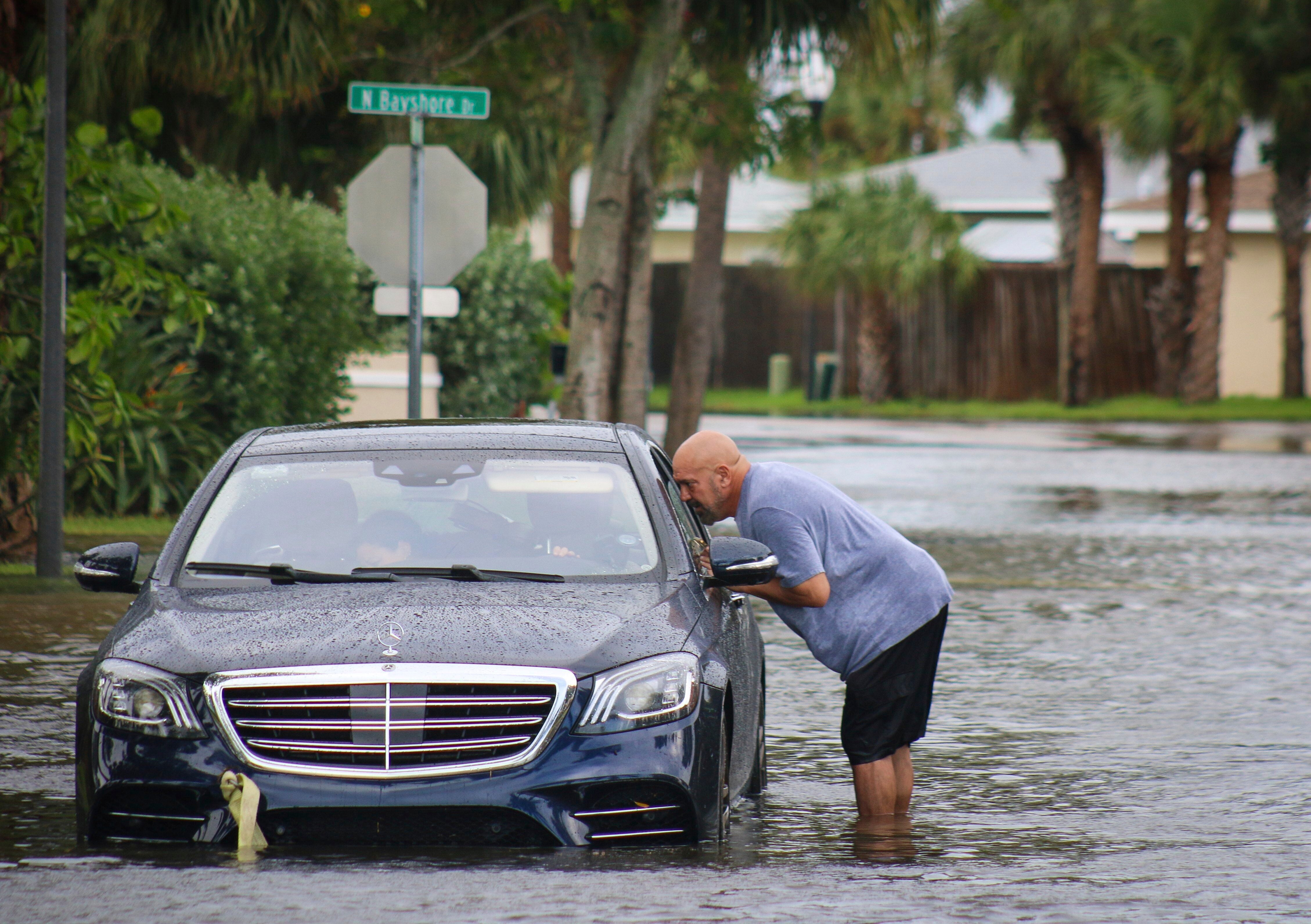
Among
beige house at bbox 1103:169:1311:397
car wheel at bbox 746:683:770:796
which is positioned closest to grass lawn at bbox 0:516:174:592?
car wheel at bbox 746:683:770:796

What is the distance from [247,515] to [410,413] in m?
5.41

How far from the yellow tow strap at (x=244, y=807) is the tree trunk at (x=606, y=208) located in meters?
11.9

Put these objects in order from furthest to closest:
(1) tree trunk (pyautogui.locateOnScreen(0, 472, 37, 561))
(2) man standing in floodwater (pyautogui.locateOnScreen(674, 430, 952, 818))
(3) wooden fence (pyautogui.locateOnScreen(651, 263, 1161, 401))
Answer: (3) wooden fence (pyautogui.locateOnScreen(651, 263, 1161, 401)) < (1) tree trunk (pyautogui.locateOnScreen(0, 472, 37, 561)) < (2) man standing in floodwater (pyautogui.locateOnScreen(674, 430, 952, 818))

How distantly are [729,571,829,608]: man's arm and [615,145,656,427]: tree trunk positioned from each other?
11096 mm

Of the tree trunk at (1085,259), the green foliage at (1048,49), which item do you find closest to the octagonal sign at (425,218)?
the green foliage at (1048,49)

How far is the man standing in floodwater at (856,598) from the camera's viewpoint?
658cm

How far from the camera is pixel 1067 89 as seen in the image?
3753 centimetres

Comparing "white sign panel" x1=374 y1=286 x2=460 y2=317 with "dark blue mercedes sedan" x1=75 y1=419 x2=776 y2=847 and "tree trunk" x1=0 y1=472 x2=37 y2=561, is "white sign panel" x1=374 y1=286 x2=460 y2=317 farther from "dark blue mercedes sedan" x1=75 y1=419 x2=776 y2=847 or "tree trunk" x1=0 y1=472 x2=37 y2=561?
"dark blue mercedes sedan" x1=75 y1=419 x2=776 y2=847

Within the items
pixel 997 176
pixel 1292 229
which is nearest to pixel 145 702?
pixel 1292 229

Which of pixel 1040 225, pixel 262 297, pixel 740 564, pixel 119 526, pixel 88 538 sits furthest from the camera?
pixel 1040 225

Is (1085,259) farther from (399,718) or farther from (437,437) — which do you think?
(399,718)

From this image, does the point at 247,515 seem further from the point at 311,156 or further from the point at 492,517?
the point at 311,156

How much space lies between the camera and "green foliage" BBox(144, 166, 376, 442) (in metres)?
15.7

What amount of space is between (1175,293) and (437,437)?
3466 cm
